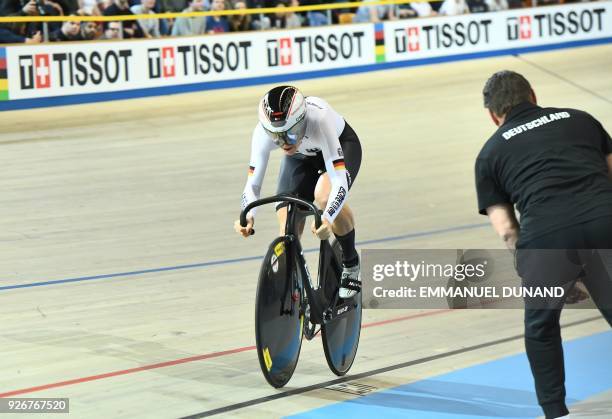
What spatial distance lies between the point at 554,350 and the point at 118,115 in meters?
8.12

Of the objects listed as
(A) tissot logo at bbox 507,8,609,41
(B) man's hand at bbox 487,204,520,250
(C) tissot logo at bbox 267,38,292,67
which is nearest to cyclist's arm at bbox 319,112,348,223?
(B) man's hand at bbox 487,204,520,250

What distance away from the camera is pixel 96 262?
6.23 metres

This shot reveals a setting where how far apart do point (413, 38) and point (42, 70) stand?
208 inches

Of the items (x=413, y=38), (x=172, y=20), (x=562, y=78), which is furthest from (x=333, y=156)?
(x=413, y=38)

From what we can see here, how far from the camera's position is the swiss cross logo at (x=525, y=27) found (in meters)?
14.8

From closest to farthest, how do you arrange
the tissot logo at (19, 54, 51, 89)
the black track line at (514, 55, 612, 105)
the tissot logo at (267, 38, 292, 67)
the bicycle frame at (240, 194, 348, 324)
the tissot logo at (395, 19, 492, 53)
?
the bicycle frame at (240, 194, 348, 324) → the tissot logo at (19, 54, 51, 89) → the black track line at (514, 55, 612, 105) → the tissot logo at (267, 38, 292, 67) → the tissot logo at (395, 19, 492, 53)

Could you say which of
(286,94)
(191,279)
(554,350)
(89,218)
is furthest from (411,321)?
(89,218)

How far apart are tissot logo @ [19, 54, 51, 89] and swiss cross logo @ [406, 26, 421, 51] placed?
515cm

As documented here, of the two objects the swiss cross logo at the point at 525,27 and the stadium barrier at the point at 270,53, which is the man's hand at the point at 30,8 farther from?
the swiss cross logo at the point at 525,27

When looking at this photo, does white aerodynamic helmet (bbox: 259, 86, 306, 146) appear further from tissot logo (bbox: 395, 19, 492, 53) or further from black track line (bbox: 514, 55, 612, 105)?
tissot logo (bbox: 395, 19, 492, 53)

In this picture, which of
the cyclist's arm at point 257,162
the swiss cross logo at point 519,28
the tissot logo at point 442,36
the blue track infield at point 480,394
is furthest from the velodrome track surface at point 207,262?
the swiss cross logo at point 519,28

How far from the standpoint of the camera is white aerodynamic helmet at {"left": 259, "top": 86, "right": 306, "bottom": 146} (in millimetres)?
3900

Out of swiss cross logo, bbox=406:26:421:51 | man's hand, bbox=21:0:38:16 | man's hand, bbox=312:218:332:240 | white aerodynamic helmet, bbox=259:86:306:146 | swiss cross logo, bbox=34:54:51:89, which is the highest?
white aerodynamic helmet, bbox=259:86:306:146

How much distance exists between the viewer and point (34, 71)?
34.2 feet
